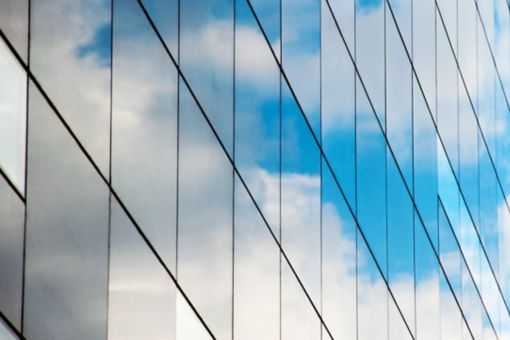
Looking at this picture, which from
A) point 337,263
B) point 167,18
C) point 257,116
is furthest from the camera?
point 337,263

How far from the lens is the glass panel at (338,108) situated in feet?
69.2

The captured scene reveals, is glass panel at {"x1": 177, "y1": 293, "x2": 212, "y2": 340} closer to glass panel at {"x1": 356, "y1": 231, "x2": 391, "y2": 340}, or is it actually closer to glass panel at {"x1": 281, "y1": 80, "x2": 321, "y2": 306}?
glass panel at {"x1": 281, "y1": 80, "x2": 321, "y2": 306}

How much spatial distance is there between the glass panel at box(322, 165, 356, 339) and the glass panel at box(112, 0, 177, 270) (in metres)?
6.26

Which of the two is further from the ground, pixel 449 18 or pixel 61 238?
pixel 449 18

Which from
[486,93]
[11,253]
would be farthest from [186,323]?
[486,93]

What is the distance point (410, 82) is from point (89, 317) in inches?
621

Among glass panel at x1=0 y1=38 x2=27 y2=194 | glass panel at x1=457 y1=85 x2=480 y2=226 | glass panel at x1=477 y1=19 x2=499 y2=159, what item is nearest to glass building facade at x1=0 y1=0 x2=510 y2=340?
glass panel at x1=0 y1=38 x2=27 y2=194

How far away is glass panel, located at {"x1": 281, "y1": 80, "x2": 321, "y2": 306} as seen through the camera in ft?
61.1

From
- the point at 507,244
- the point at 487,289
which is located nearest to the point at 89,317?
the point at 487,289

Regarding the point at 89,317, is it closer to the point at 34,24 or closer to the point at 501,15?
the point at 34,24

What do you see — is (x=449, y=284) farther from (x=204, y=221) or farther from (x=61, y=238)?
(x=61, y=238)

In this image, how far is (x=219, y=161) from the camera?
16094 mm

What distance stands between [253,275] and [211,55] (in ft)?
11.3

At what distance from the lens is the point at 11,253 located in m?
11.3
